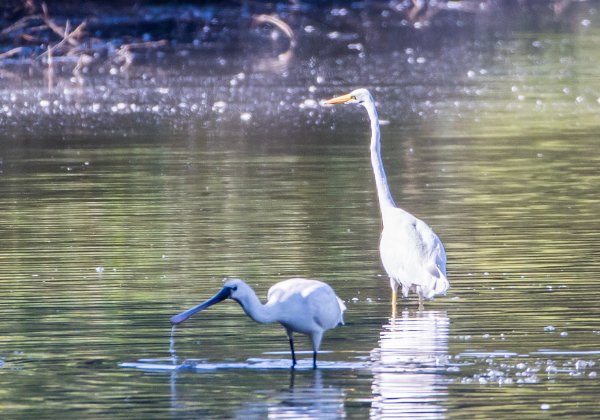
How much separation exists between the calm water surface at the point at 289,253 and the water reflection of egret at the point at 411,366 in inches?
0.9

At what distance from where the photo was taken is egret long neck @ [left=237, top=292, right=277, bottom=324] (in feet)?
29.6

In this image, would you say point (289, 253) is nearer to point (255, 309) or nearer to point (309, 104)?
point (255, 309)

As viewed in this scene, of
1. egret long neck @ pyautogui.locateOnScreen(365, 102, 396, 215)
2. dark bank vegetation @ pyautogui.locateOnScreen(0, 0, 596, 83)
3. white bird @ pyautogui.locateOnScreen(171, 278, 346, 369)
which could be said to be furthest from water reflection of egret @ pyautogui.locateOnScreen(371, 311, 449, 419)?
dark bank vegetation @ pyautogui.locateOnScreen(0, 0, 596, 83)

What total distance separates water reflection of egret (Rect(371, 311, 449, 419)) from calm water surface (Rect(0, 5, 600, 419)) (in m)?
0.02

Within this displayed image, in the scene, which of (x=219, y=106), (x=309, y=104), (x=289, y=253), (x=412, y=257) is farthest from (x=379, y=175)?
(x=219, y=106)

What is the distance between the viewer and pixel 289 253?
44.4ft

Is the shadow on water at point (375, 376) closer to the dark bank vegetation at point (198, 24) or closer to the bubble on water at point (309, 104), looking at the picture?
the bubble on water at point (309, 104)

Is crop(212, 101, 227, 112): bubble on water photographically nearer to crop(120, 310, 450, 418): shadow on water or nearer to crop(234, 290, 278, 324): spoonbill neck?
crop(120, 310, 450, 418): shadow on water

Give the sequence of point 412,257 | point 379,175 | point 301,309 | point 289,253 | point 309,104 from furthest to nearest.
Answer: point 309,104 < point 289,253 < point 379,175 < point 412,257 < point 301,309

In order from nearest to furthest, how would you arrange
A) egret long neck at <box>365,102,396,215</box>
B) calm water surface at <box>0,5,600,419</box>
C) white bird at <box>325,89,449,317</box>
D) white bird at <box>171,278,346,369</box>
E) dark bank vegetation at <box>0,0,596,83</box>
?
calm water surface at <box>0,5,600,419</box> → white bird at <box>171,278,346,369</box> → white bird at <box>325,89,449,317</box> → egret long neck at <box>365,102,396,215</box> → dark bank vegetation at <box>0,0,596,83</box>

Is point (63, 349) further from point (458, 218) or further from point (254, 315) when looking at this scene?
point (458, 218)

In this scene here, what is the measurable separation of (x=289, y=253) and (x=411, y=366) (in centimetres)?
429

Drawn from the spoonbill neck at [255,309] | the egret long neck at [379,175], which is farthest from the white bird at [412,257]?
the spoonbill neck at [255,309]

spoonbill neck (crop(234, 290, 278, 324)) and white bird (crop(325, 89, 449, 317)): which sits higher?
white bird (crop(325, 89, 449, 317))
